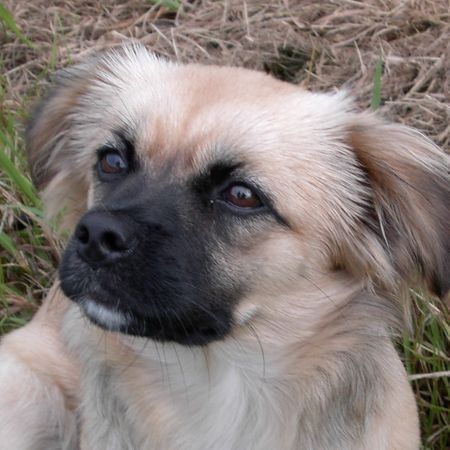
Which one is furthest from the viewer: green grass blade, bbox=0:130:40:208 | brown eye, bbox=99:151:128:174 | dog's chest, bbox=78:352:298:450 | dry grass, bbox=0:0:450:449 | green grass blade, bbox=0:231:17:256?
dry grass, bbox=0:0:450:449

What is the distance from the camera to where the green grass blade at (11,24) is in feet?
12.4

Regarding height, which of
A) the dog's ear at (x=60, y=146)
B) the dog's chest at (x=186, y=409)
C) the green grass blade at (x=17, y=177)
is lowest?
the dog's chest at (x=186, y=409)

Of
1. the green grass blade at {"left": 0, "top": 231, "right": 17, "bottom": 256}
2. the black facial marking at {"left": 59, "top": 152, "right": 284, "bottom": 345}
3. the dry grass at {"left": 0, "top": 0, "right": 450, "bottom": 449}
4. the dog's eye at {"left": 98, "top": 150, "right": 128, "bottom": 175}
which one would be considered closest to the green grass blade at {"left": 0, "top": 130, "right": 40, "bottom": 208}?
the dry grass at {"left": 0, "top": 0, "right": 450, "bottom": 449}

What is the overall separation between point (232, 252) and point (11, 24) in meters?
2.22

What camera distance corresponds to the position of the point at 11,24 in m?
3.85

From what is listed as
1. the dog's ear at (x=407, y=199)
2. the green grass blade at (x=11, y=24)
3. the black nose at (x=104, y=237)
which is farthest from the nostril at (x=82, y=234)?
the green grass blade at (x=11, y=24)

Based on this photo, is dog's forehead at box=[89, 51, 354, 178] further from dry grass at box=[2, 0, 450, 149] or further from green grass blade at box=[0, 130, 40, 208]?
dry grass at box=[2, 0, 450, 149]

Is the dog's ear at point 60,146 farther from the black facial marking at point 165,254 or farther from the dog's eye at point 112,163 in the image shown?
the black facial marking at point 165,254

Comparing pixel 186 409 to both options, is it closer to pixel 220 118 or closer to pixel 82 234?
pixel 82 234

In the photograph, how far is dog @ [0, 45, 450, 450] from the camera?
2.03 meters

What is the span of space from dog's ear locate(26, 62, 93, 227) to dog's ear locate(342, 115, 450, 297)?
778mm

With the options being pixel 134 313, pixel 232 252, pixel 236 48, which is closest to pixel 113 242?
pixel 134 313

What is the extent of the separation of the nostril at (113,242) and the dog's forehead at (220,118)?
0.86 ft

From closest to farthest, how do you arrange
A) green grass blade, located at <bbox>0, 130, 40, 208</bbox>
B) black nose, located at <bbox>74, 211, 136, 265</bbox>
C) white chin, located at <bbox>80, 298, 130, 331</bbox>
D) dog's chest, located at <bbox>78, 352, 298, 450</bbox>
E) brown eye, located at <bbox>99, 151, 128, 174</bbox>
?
black nose, located at <bbox>74, 211, 136, 265</bbox> → white chin, located at <bbox>80, 298, 130, 331</bbox> → brown eye, located at <bbox>99, 151, 128, 174</bbox> → dog's chest, located at <bbox>78, 352, 298, 450</bbox> → green grass blade, located at <bbox>0, 130, 40, 208</bbox>
